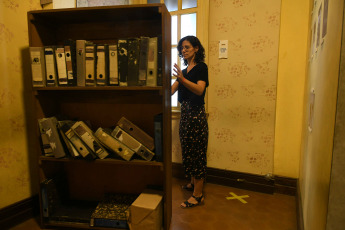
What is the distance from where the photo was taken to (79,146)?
157cm

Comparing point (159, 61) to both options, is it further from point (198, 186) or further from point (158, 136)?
point (198, 186)

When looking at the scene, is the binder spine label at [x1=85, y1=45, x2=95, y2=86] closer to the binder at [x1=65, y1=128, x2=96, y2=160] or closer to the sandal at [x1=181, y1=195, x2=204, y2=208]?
the binder at [x1=65, y1=128, x2=96, y2=160]

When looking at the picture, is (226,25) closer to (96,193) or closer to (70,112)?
(70,112)

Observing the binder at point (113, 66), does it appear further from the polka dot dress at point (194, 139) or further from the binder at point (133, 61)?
the polka dot dress at point (194, 139)

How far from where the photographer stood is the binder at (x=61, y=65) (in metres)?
1.57

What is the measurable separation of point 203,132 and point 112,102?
826 mm

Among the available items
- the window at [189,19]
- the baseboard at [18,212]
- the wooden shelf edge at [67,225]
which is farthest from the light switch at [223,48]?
→ the baseboard at [18,212]

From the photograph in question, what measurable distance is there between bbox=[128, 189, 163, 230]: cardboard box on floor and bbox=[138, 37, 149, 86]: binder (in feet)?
2.64

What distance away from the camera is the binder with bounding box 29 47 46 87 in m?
1.57

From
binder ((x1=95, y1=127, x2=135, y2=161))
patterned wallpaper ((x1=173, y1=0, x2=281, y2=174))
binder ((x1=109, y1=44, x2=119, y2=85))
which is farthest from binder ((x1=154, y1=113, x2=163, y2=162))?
patterned wallpaper ((x1=173, y1=0, x2=281, y2=174))

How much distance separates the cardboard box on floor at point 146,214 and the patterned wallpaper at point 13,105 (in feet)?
3.29

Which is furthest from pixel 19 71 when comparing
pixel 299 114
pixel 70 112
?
pixel 299 114

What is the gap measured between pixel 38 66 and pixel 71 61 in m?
0.24

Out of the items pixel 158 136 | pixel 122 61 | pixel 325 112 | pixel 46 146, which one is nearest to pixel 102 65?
pixel 122 61
